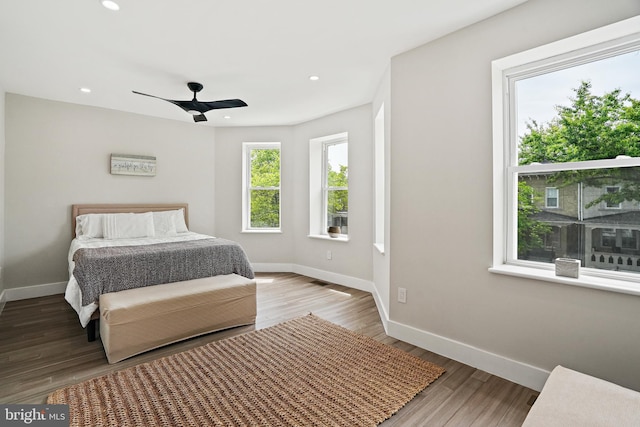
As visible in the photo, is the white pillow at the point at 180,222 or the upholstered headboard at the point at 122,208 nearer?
the upholstered headboard at the point at 122,208

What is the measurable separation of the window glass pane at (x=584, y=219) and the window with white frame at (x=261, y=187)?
3.89 metres

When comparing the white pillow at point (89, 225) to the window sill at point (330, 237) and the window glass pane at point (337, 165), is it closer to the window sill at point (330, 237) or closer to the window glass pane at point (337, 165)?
the window sill at point (330, 237)

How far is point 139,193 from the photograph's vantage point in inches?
187

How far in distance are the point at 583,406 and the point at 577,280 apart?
86cm

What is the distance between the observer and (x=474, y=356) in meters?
2.27

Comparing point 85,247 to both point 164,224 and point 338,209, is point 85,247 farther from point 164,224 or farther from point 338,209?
point 338,209

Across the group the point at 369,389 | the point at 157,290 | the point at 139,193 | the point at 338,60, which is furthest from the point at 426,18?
the point at 139,193

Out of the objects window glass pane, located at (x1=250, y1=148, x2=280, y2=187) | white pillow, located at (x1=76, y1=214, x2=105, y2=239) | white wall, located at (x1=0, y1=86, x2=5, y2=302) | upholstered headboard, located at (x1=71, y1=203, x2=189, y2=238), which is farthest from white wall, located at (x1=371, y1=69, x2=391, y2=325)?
white wall, located at (x1=0, y1=86, x2=5, y2=302)

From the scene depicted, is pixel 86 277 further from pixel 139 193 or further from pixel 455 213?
pixel 455 213

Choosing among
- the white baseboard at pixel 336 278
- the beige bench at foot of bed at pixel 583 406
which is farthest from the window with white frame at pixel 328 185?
the beige bench at foot of bed at pixel 583 406

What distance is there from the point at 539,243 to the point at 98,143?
17.2 feet

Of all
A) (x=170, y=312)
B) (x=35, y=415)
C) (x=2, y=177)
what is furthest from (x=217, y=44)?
(x=2, y=177)

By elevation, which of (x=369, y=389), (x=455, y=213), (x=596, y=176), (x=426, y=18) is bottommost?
(x=369, y=389)

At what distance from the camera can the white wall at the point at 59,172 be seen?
387 cm
